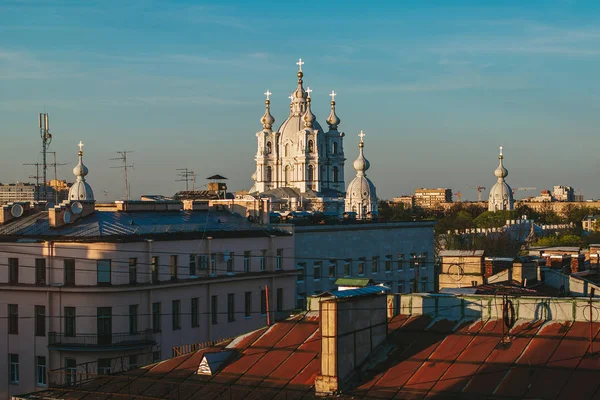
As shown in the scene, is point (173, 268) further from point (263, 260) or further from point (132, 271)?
point (263, 260)

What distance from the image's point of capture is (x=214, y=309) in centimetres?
4134

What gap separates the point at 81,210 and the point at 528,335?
79.7 feet

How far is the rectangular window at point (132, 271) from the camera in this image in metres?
38.3

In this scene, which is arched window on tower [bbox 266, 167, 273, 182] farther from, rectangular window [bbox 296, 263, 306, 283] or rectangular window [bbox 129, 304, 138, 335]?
rectangular window [bbox 129, 304, 138, 335]

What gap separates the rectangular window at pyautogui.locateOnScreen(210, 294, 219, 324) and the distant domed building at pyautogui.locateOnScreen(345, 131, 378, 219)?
308 ft

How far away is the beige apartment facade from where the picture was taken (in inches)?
1475

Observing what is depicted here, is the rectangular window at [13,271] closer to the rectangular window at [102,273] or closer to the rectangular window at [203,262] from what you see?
the rectangular window at [102,273]

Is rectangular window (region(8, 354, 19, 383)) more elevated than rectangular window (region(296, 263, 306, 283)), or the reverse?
rectangular window (region(296, 263, 306, 283))

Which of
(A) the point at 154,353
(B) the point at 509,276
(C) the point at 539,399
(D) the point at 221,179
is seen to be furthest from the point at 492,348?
(D) the point at 221,179

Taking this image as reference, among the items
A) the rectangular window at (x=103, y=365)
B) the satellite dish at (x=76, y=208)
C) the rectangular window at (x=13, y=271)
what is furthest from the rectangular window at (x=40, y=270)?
the rectangular window at (x=103, y=365)

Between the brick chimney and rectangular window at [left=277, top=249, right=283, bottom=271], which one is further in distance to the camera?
rectangular window at [left=277, top=249, right=283, bottom=271]

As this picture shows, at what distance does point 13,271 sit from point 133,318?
4.49 m

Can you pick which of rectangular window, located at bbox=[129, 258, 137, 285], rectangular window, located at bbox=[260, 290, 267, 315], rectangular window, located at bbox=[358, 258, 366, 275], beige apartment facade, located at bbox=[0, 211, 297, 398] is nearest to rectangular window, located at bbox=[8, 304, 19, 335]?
beige apartment facade, located at bbox=[0, 211, 297, 398]

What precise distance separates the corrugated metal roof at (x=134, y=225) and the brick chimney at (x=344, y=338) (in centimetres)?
1925
